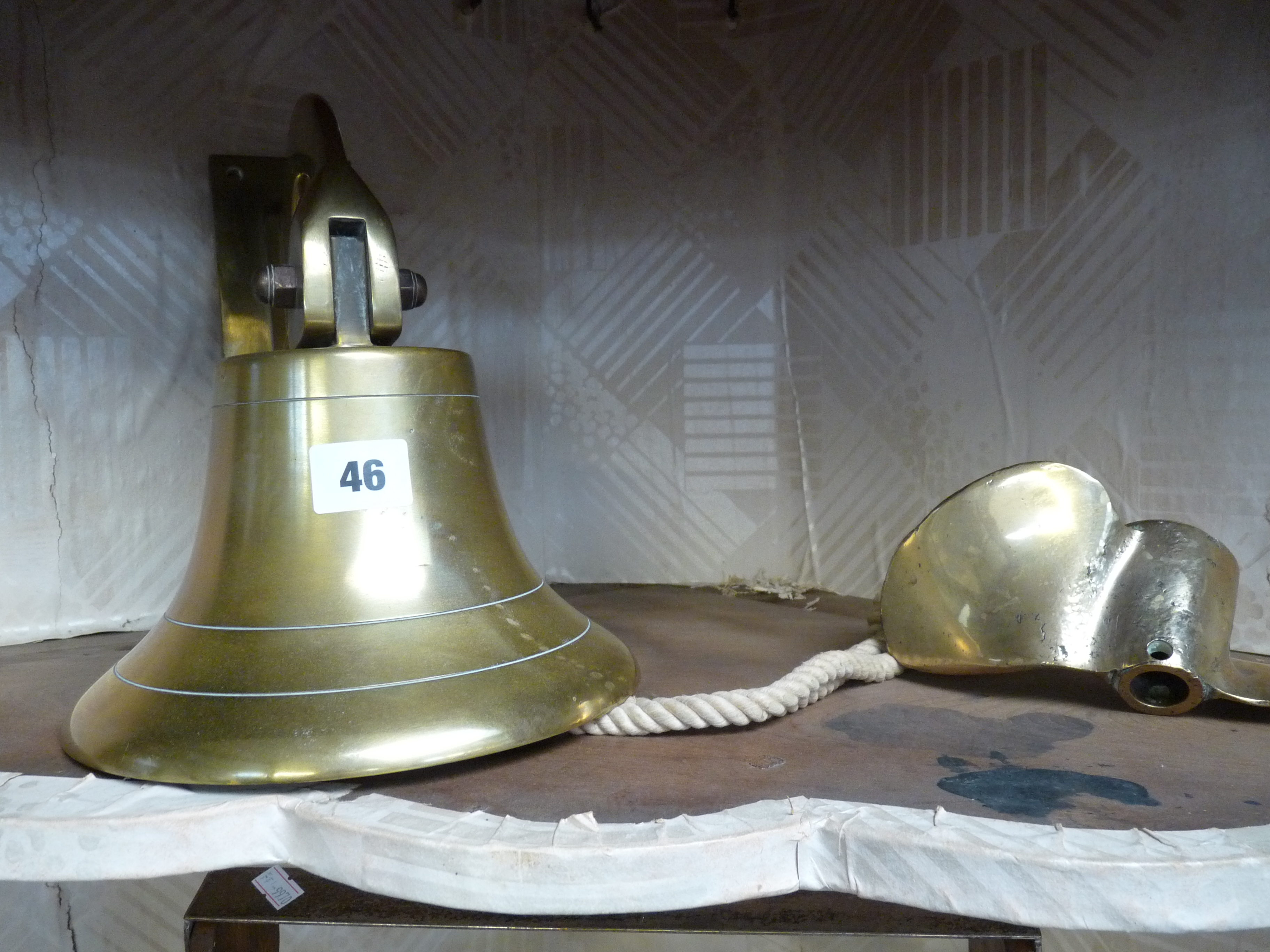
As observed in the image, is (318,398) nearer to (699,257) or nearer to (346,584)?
(346,584)

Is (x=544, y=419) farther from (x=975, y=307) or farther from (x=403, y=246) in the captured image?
(x=975, y=307)

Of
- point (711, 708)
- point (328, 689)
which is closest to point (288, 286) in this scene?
point (328, 689)

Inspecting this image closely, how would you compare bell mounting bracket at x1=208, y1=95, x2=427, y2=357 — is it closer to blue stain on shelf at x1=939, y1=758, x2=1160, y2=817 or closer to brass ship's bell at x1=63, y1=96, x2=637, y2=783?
brass ship's bell at x1=63, y1=96, x2=637, y2=783

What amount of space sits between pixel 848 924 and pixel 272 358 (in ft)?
1.67

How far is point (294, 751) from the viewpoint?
0.53 meters

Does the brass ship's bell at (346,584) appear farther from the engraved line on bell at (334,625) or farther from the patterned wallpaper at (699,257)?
the patterned wallpaper at (699,257)

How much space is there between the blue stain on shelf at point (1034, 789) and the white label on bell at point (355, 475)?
38cm

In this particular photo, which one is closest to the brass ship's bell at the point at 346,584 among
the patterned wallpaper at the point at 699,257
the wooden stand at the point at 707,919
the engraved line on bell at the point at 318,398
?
the engraved line on bell at the point at 318,398

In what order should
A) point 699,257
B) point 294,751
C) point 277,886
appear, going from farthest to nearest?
point 699,257 < point 277,886 < point 294,751

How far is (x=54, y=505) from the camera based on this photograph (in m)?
0.99

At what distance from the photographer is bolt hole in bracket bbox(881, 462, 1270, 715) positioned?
2.20 ft

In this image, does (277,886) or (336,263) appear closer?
(336,263)

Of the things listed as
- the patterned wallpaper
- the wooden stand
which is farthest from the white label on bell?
the patterned wallpaper

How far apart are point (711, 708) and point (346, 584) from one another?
25 centimetres
